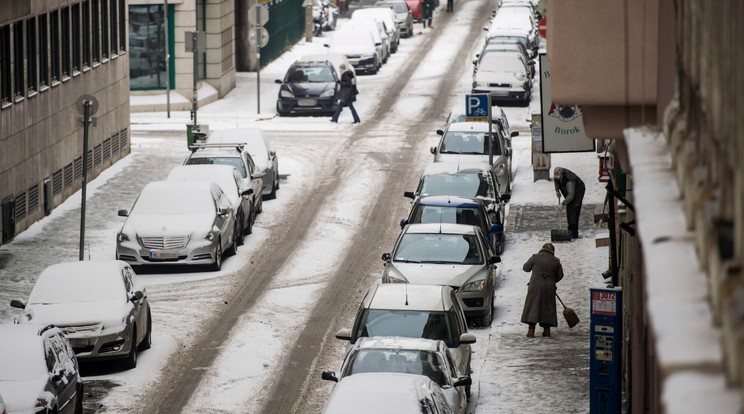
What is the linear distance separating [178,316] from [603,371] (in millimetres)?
8333

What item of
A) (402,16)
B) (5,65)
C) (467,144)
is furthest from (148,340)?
(402,16)

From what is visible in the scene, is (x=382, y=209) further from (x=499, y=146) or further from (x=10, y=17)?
(x=10, y=17)

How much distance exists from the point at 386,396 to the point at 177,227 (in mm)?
12931

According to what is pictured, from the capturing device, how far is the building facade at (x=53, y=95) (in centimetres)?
2847

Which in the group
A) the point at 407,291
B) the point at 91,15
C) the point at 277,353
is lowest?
the point at 277,353

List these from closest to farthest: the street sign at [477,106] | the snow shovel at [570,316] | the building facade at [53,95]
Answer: the snow shovel at [570,316] < the building facade at [53,95] < the street sign at [477,106]

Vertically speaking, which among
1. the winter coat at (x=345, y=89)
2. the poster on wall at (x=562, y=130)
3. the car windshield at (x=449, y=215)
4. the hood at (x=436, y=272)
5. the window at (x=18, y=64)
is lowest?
the hood at (x=436, y=272)

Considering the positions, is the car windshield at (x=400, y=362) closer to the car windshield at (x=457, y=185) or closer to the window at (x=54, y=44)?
the car windshield at (x=457, y=185)

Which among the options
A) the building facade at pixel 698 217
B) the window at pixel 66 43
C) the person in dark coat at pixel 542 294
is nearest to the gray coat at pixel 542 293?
the person in dark coat at pixel 542 294

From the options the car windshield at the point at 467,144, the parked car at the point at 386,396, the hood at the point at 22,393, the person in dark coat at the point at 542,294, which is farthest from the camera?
the car windshield at the point at 467,144

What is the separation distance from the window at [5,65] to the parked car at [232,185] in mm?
3388

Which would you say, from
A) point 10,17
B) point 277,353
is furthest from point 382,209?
point 277,353

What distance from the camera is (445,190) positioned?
1115 inches

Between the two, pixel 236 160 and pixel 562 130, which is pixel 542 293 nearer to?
pixel 562 130
